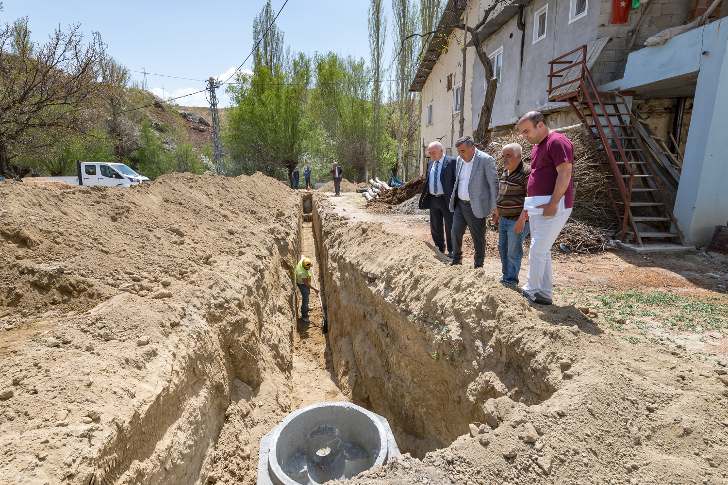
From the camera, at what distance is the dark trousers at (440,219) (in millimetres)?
5785

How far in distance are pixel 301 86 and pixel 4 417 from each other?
29.3 metres

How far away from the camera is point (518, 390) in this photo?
313cm

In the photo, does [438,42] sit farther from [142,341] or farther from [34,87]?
[142,341]

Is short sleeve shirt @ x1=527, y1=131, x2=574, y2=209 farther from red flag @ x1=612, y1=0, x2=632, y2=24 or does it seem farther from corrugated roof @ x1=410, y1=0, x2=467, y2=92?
corrugated roof @ x1=410, y1=0, x2=467, y2=92

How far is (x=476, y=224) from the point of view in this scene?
490cm

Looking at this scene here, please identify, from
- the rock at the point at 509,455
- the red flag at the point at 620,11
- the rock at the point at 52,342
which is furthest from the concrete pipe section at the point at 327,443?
the red flag at the point at 620,11

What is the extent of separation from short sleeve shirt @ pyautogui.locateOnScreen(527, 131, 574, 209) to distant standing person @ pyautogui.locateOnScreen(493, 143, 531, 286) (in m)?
0.54

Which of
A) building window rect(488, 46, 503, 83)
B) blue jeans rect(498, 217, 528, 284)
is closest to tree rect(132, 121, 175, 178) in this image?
building window rect(488, 46, 503, 83)

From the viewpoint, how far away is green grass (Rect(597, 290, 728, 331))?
12.9 ft

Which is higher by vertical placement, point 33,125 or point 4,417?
point 33,125

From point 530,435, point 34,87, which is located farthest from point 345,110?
point 530,435

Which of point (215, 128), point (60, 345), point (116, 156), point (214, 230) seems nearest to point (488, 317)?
point (60, 345)

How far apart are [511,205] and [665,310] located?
202 cm

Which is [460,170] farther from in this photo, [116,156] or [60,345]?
[116,156]
